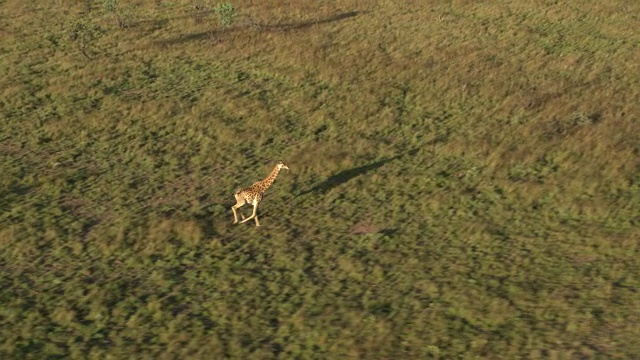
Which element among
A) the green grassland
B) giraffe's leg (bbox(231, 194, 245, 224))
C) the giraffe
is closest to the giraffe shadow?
the green grassland

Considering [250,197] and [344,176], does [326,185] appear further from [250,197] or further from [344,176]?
[250,197]

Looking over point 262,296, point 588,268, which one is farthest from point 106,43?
point 588,268

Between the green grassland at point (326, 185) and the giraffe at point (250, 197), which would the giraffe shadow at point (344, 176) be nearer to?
the green grassland at point (326, 185)

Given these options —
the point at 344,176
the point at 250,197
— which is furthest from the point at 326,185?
the point at 250,197

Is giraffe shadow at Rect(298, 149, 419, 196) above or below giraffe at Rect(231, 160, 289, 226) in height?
above

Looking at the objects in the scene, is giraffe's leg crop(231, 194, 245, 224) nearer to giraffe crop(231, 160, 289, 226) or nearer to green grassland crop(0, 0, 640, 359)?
giraffe crop(231, 160, 289, 226)

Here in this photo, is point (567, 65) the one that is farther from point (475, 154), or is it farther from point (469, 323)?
point (469, 323)
